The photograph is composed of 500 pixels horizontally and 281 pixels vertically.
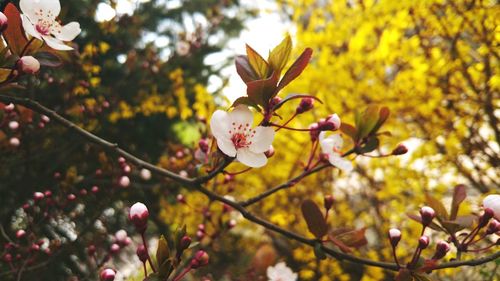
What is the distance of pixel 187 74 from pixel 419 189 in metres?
1.96

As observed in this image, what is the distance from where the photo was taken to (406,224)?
275 cm

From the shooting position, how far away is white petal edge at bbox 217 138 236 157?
2.96 feet

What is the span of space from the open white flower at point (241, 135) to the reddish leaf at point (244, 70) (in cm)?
7

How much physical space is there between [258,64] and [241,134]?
16cm

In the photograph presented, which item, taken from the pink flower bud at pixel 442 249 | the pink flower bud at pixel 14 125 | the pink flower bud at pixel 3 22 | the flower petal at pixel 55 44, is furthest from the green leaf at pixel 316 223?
the pink flower bud at pixel 14 125

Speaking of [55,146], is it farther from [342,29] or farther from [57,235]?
[342,29]

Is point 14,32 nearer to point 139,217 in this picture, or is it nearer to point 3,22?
point 3,22

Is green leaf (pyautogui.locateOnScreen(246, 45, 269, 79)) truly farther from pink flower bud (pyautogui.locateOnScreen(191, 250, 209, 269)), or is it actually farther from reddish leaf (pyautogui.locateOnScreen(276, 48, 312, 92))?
pink flower bud (pyautogui.locateOnScreen(191, 250, 209, 269))

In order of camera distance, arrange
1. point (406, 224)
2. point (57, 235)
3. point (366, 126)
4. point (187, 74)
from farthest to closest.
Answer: point (187, 74), point (406, 224), point (57, 235), point (366, 126)

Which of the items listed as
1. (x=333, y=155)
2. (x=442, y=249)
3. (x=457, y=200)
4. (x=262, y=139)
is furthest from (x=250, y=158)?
(x=457, y=200)

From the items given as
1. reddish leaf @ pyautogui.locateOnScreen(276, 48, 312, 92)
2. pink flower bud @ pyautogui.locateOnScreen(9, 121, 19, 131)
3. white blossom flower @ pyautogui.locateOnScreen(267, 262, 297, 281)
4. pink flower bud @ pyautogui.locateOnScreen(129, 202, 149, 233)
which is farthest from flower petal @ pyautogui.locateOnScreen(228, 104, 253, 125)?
pink flower bud @ pyautogui.locateOnScreen(9, 121, 19, 131)

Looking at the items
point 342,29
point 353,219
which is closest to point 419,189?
point 353,219

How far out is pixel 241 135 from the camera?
95 centimetres

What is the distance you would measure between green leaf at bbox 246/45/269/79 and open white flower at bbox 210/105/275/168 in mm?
85
